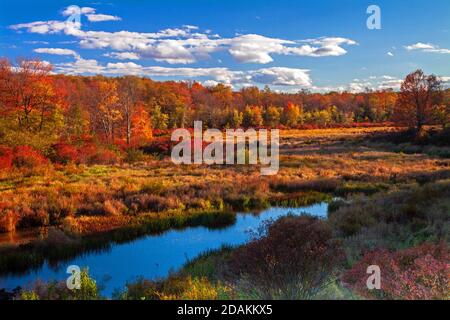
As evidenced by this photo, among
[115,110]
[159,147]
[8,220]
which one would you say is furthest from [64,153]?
[8,220]

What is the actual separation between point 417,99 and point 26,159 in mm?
43293

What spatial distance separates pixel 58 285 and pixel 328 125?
89510 millimetres

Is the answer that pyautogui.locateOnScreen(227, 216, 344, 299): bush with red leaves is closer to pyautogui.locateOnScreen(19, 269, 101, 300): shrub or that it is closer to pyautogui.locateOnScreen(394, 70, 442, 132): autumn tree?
pyautogui.locateOnScreen(19, 269, 101, 300): shrub

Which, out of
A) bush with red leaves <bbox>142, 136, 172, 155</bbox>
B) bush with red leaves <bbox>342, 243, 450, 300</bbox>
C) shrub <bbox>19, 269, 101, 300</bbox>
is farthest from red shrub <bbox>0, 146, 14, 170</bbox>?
bush with red leaves <bbox>342, 243, 450, 300</bbox>

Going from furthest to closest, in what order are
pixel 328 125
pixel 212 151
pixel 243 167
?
pixel 328 125 → pixel 212 151 → pixel 243 167

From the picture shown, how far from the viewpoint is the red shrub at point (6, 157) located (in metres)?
27.4

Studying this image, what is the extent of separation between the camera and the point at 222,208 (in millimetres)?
18844

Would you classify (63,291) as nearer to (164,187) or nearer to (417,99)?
(164,187)

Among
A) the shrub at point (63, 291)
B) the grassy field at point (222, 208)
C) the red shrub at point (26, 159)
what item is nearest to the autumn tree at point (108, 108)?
the red shrub at point (26, 159)

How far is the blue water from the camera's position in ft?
36.3

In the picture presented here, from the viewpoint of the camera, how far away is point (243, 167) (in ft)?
104

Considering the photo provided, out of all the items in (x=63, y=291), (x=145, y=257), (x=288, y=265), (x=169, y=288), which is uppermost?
(x=288, y=265)
